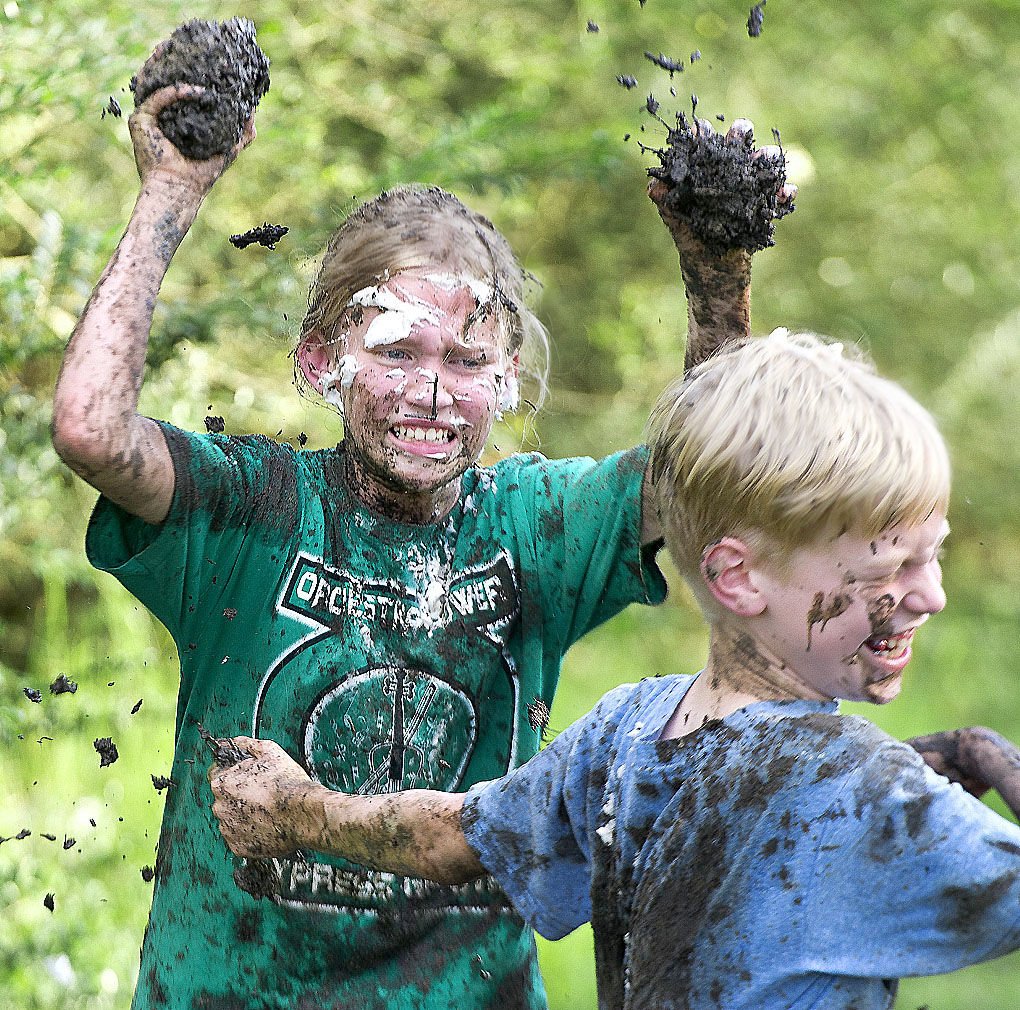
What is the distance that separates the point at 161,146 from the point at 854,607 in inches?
52.1

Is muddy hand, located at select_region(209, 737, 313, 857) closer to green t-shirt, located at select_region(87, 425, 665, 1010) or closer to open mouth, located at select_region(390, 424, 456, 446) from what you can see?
green t-shirt, located at select_region(87, 425, 665, 1010)

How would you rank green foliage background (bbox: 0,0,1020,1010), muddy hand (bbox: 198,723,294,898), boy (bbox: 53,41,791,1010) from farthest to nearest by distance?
green foliage background (bbox: 0,0,1020,1010) → boy (bbox: 53,41,791,1010) → muddy hand (bbox: 198,723,294,898)

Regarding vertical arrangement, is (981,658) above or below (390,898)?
above

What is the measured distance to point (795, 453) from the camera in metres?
1.65

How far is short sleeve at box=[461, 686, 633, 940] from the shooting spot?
1.78 m

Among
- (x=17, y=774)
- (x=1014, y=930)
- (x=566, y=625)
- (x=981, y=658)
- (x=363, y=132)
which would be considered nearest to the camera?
(x=1014, y=930)

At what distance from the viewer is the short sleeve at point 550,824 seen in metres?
1.78

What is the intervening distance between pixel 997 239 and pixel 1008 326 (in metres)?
0.47

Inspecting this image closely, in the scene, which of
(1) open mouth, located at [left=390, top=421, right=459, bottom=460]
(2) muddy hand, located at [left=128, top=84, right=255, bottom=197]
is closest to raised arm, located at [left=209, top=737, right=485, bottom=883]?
(1) open mouth, located at [left=390, top=421, right=459, bottom=460]

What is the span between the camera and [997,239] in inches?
285

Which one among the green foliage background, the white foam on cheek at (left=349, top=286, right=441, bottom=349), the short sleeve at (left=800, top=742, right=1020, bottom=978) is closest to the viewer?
the short sleeve at (left=800, top=742, right=1020, bottom=978)

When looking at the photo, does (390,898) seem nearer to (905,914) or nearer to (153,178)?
(905,914)

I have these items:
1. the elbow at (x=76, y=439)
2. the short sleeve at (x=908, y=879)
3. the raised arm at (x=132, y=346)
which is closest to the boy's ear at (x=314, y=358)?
the raised arm at (x=132, y=346)

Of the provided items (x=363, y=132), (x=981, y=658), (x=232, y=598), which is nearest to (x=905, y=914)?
(x=232, y=598)
